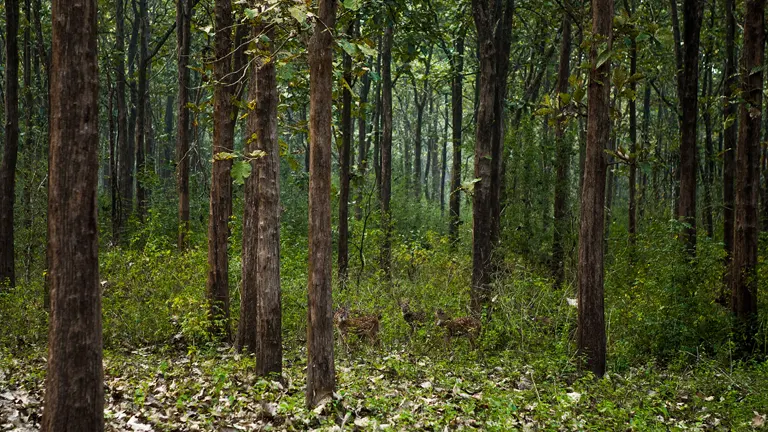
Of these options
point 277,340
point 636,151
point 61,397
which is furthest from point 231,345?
point 636,151

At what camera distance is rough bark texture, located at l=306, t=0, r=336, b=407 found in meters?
6.46

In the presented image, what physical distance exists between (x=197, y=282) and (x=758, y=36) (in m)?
10.4

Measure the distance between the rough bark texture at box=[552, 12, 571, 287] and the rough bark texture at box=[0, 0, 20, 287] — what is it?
1147cm

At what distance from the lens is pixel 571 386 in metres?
8.23

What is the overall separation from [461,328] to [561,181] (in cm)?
744

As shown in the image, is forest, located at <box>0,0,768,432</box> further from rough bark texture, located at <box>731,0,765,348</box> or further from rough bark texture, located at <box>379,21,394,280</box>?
rough bark texture, located at <box>379,21,394,280</box>

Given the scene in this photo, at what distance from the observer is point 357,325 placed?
392 inches

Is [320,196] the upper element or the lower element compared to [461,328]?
upper

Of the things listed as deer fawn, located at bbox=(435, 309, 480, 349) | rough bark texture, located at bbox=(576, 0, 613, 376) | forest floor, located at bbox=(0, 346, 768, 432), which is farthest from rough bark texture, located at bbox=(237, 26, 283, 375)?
rough bark texture, located at bbox=(576, 0, 613, 376)

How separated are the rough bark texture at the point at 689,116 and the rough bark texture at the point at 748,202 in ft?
5.67

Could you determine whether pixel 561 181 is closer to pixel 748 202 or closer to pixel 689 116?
pixel 689 116

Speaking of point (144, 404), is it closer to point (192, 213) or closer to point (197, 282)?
point (197, 282)

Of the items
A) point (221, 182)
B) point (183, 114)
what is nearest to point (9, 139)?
point (183, 114)

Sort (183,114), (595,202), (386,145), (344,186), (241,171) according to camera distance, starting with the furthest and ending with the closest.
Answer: (386,145), (183,114), (344,186), (595,202), (241,171)
